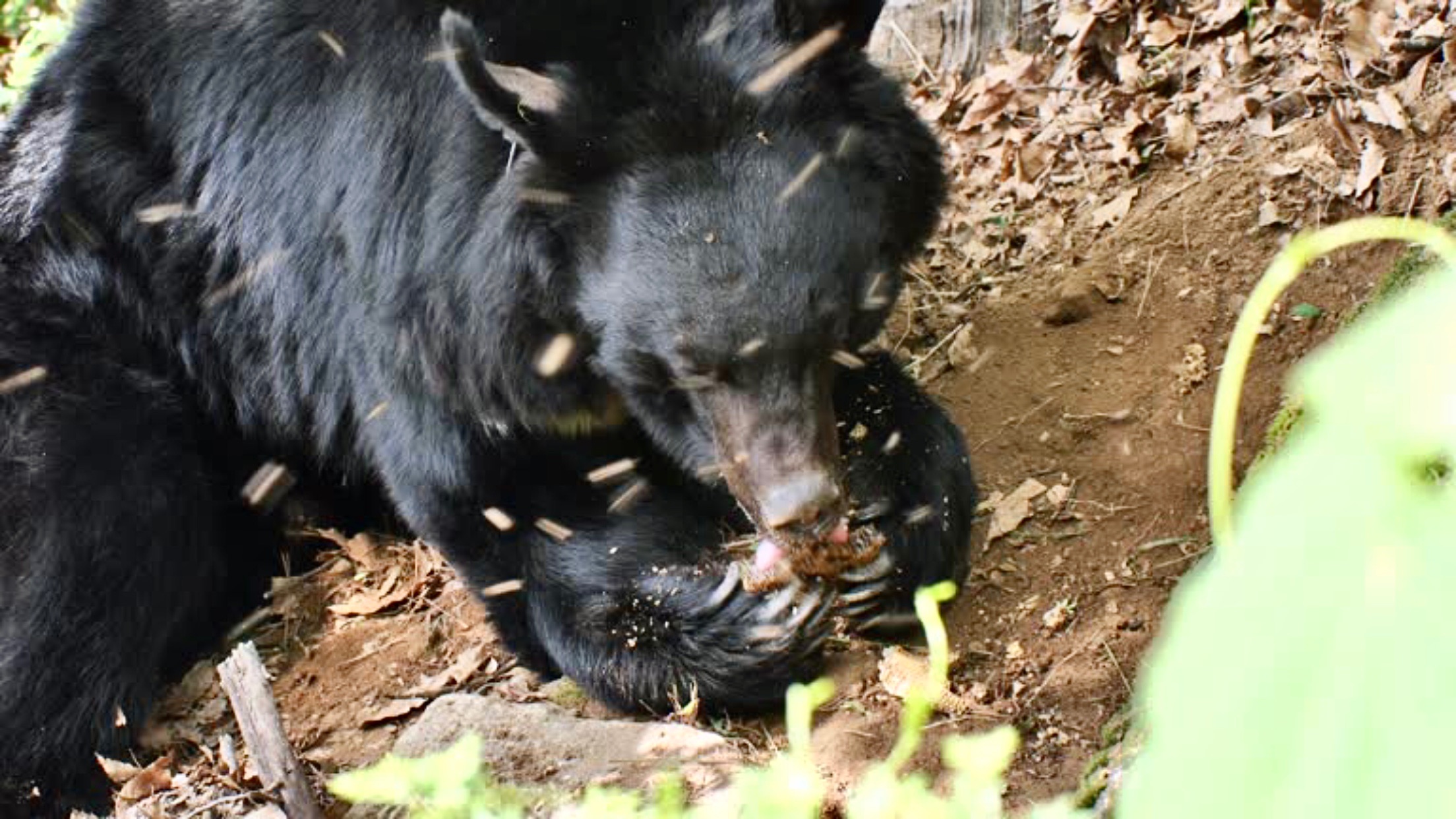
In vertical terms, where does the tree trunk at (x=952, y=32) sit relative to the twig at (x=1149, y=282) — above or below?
above

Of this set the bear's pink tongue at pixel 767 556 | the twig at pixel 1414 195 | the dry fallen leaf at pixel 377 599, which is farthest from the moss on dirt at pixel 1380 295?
the dry fallen leaf at pixel 377 599

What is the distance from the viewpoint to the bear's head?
3488 millimetres

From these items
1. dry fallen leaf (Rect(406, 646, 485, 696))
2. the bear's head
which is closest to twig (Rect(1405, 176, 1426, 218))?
the bear's head

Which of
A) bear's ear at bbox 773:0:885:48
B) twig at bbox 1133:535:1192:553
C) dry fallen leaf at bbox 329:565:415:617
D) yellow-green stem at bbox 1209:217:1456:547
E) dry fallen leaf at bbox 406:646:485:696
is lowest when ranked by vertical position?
dry fallen leaf at bbox 329:565:415:617

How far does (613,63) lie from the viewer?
358 centimetres

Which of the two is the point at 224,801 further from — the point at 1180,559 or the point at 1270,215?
the point at 1270,215

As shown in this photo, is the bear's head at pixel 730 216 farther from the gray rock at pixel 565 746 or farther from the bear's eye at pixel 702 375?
the gray rock at pixel 565 746

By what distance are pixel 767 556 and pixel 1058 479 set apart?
107 centimetres

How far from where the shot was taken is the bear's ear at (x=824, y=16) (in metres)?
3.65

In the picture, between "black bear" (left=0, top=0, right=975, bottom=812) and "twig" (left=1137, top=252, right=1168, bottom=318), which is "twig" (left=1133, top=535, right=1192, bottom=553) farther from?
"twig" (left=1137, top=252, right=1168, bottom=318)

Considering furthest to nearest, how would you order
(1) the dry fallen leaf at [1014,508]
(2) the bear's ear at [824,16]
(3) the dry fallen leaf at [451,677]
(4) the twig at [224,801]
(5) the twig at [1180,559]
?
(3) the dry fallen leaf at [451,677] < (1) the dry fallen leaf at [1014,508] < (5) the twig at [1180,559] < (4) the twig at [224,801] < (2) the bear's ear at [824,16]

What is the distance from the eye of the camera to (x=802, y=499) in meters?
3.50

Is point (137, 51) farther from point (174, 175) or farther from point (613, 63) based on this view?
point (613, 63)

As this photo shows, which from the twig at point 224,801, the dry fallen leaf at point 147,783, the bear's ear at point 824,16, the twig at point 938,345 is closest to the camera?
the bear's ear at point 824,16
